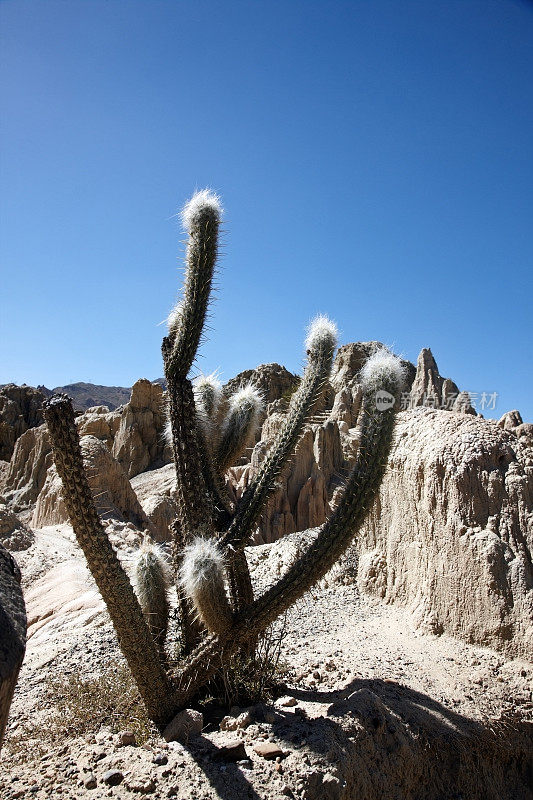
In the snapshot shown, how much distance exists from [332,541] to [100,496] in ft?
36.1

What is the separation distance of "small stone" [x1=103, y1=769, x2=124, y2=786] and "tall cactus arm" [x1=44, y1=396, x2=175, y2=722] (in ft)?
2.07

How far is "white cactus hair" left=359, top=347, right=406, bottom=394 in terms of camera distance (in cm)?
414

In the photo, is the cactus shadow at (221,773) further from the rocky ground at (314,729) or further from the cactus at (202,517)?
the cactus at (202,517)

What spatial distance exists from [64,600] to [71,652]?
80.3 inches

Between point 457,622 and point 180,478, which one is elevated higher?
point 180,478

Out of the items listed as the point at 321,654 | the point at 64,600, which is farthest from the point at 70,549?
the point at 321,654

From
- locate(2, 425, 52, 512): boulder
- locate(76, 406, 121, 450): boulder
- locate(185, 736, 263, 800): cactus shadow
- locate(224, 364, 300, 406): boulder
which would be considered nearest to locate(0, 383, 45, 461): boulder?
locate(76, 406, 121, 450): boulder

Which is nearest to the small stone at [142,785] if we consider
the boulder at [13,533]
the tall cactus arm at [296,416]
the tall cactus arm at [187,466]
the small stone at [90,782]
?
the small stone at [90,782]

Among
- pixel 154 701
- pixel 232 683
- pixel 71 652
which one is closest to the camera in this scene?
pixel 154 701

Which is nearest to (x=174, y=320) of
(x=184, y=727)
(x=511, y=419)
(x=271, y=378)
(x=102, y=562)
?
(x=102, y=562)

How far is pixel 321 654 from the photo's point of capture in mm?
5207

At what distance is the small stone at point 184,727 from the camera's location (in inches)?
137

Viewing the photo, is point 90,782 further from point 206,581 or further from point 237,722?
point 206,581

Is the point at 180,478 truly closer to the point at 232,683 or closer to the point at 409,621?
the point at 232,683
